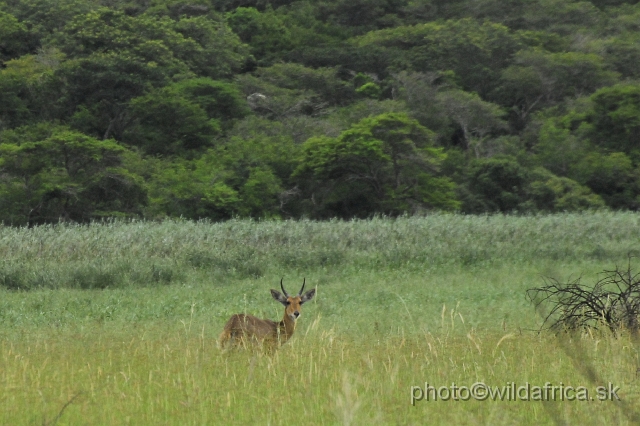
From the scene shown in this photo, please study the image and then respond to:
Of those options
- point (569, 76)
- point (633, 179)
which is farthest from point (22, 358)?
point (569, 76)

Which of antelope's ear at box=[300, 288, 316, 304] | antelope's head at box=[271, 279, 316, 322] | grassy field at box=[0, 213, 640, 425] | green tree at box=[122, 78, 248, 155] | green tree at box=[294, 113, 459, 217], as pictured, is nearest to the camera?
grassy field at box=[0, 213, 640, 425]

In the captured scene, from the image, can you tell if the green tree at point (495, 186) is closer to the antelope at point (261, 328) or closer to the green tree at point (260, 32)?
the green tree at point (260, 32)

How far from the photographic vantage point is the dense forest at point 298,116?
28.6 metres

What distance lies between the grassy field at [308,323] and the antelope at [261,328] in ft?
0.47

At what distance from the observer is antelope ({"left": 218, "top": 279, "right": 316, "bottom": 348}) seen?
643 cm

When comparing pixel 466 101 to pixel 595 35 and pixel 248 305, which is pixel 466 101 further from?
pixel 248 305

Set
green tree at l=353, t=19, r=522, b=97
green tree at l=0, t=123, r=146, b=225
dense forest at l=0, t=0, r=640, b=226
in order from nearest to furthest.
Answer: green tree at l=0, t=123, r=146, b=225 < dense forest at l=0, t=0, r=640, b=226 < green tree at l=353, t=19, r=522, b=97

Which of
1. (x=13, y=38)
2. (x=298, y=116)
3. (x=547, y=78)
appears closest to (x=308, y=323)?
(x=298, y=116)

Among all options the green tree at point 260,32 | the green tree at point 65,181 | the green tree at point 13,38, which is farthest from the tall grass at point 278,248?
the green tree at point 260,32

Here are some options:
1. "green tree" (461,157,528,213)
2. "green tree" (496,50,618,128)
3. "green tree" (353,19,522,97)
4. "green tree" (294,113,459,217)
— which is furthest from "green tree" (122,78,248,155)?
"green tree" (496,50,618,128)

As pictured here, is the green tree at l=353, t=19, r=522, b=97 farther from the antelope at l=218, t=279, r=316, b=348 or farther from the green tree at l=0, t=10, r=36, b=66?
the antelope at l=218, t=279, r=316, b=348

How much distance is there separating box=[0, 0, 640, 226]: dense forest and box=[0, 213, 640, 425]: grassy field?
8271 millimetres

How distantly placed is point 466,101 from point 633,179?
23.9 feet

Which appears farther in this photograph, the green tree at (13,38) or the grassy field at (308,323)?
the green tree at (13,38)
